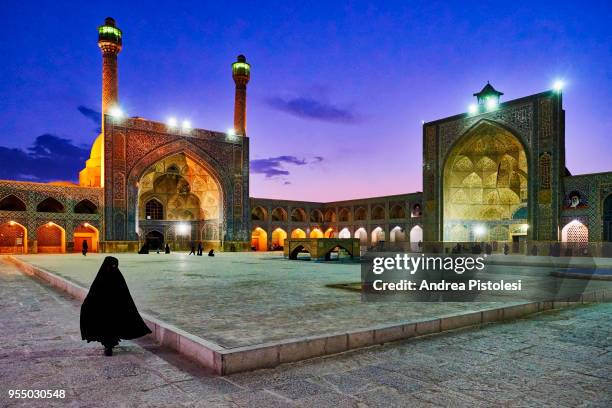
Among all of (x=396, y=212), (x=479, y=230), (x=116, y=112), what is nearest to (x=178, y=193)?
(x=116, y=112)

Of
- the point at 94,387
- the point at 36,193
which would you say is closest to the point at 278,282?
the point at 94,387

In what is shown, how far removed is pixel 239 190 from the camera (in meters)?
30.8

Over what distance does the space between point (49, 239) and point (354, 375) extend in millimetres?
30620

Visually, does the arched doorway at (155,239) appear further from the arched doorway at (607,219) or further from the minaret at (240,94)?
the arched doorway at (607,219)

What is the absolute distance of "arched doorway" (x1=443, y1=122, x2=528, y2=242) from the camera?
27.7 metres

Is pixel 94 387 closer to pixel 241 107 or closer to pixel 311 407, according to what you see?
pixel 311 407

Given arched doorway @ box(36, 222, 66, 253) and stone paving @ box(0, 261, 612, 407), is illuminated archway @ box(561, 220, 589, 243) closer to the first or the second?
stone paving @ box(0, 261, 612, 407)

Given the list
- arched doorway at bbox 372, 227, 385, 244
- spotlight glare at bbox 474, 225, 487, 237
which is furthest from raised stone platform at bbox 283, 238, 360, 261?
arched doorway at bbox 372, 227, 385, 244

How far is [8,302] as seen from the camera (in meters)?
6.47

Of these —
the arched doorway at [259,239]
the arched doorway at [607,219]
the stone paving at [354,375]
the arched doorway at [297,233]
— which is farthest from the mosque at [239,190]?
the stone paving at [354,375]

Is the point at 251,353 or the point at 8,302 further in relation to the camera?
the point at 8,302

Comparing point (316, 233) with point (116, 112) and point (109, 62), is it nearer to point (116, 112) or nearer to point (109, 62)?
point (116, 112)

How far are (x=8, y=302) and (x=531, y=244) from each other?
22.5 metres

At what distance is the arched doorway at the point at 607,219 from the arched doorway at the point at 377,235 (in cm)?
1752
